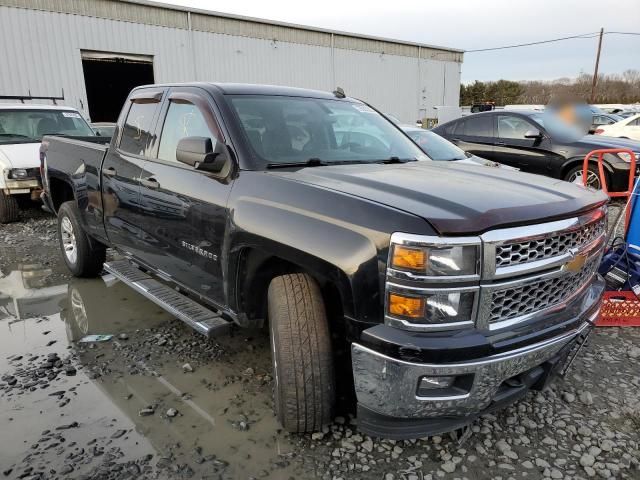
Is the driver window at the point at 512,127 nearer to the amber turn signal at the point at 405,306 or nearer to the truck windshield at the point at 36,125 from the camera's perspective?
the truck windshield at the point at 36,125

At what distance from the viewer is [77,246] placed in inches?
199

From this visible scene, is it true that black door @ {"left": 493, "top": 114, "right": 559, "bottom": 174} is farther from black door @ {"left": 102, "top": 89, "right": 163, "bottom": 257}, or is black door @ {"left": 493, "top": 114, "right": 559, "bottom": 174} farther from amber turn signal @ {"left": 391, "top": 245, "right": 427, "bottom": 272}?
amber turn signal @ {"left": 391, "top": 245, "right": 427, "bottom": 272}

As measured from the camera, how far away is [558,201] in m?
2.37

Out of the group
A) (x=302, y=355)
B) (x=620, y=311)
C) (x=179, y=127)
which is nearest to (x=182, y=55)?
(x=179, y=127)

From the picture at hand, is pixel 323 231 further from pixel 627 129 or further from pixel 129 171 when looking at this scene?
pixel 627 129

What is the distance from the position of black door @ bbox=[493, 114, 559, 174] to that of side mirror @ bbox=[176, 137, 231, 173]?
7210 mm

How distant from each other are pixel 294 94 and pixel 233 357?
6.45 ft

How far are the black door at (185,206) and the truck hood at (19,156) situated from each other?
5.37 metres

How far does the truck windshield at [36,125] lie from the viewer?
862cm

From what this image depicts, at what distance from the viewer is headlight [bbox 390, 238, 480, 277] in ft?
6.43

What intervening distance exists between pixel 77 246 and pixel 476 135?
7515 mm

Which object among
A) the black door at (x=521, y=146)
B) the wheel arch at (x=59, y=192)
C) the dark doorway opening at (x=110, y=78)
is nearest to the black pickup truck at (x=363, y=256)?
the wheel arch at (x=59, y=192)

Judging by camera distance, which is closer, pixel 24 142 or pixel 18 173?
pixel 18 173

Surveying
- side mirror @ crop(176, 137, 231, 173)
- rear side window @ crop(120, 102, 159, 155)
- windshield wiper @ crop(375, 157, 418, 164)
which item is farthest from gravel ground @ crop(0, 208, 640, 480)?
windshield wiper @ crop(375, 157, 418, 164)
